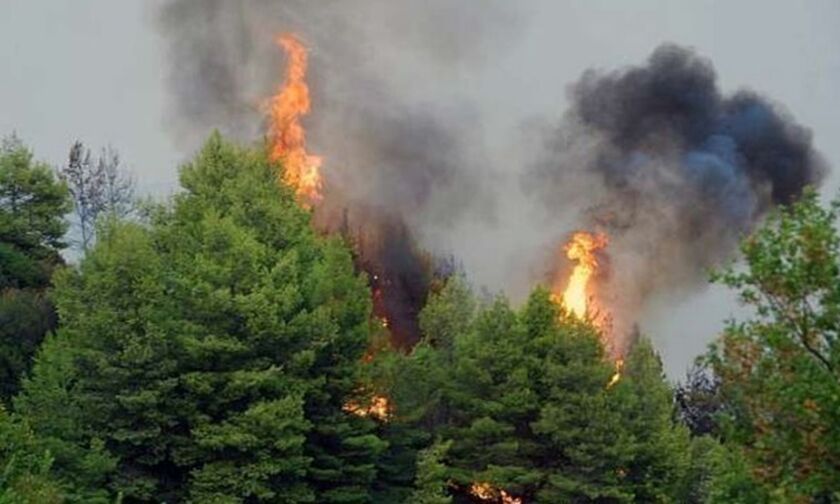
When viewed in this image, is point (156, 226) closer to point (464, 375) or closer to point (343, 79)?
point (464, 375)

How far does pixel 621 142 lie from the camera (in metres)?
85.8

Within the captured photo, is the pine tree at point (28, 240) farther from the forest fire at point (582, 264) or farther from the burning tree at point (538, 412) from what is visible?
the forest fire at point (582, 264)

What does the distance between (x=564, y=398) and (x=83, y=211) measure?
114ft

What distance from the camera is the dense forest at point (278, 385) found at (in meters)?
43.5

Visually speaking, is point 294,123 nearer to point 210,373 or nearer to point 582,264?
point 582,264

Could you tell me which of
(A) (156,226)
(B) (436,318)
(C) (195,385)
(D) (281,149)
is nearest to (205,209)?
(A) (156,226)

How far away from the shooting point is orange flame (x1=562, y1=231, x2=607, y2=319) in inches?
2936

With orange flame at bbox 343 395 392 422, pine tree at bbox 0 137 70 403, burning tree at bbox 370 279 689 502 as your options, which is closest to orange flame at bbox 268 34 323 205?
pine tree at bbox 0 137 70 403

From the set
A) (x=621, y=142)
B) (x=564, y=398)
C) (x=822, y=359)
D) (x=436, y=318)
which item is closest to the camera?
(x=822, y=359)

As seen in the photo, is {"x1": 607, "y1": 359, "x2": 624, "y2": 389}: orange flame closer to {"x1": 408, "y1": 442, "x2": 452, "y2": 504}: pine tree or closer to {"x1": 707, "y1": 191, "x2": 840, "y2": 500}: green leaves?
{"x1": 408, "y1": 442, "x2": 452, "y2": 504}: pine tree

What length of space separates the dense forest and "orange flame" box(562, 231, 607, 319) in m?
19.4

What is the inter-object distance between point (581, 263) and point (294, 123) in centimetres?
1714

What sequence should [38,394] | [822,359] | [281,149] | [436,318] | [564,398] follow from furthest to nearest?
[281,149], [436,318], [564,398], [38,394], [822,359]

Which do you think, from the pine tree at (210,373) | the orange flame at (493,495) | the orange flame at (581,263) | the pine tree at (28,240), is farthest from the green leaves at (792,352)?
the orange flame at (581,263)
